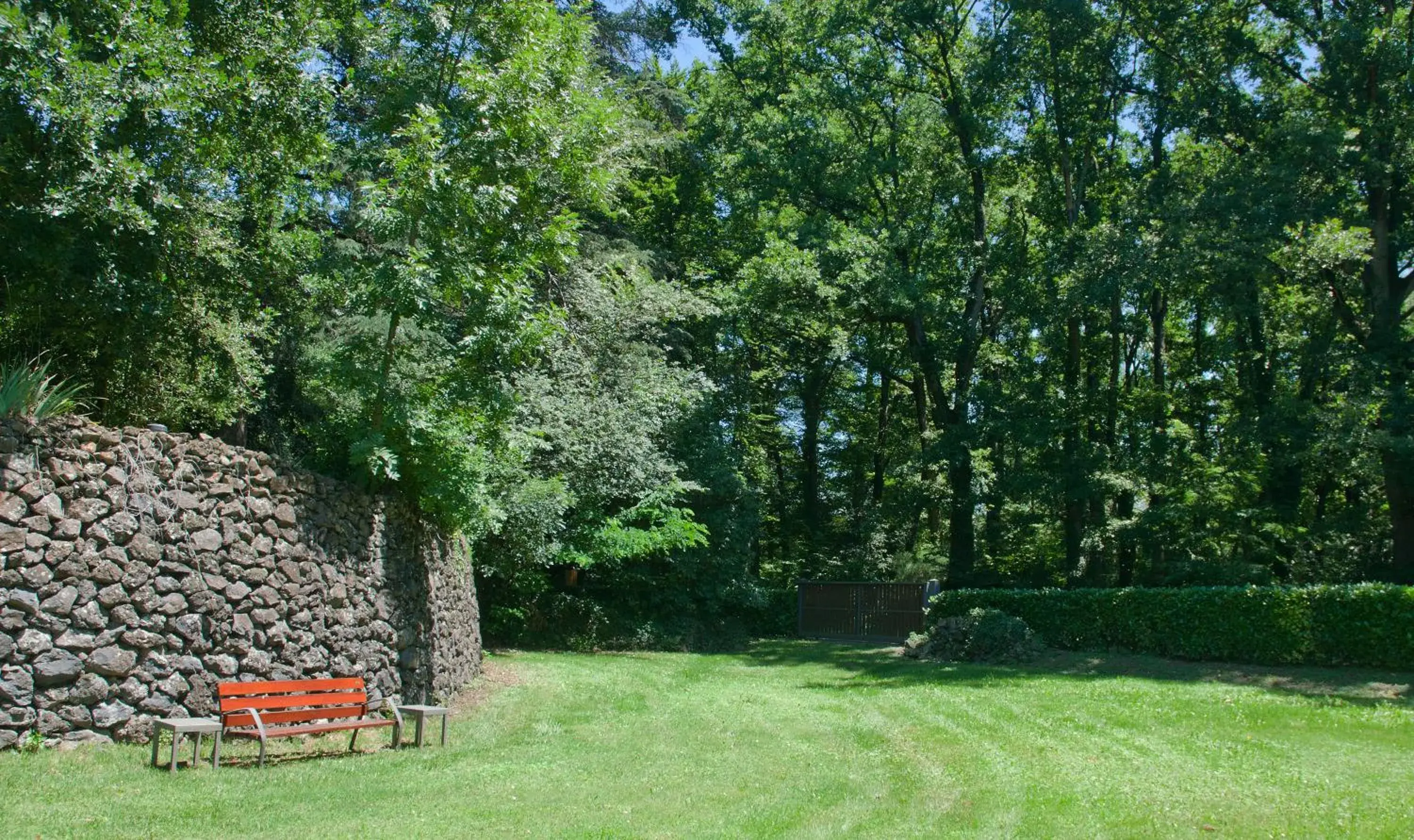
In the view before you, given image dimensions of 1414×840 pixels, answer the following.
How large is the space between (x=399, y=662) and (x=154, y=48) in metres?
6.87

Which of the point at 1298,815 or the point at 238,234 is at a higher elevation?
the point at 238,234

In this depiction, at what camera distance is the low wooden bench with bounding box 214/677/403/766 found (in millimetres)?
8000

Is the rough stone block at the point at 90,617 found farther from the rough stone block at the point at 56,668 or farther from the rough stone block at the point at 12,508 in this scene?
the rough stone block at the point at 12,508

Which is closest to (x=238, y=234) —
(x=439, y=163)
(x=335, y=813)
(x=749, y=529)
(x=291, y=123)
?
(x=291, y=123)

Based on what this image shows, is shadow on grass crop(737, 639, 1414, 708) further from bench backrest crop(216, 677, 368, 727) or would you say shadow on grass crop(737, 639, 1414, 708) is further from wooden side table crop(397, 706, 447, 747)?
bench backrest crop(216, 677, 368, 727)

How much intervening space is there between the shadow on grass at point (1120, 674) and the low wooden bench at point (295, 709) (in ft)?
26.2

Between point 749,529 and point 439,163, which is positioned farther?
point 749,529

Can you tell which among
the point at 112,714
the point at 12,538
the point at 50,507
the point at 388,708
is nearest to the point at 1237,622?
the point at 388,708

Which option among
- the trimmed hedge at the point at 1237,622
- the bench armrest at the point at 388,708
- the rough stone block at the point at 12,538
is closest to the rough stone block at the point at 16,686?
the rough stone block at the point at 12,538

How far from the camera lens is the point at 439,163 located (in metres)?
11.1

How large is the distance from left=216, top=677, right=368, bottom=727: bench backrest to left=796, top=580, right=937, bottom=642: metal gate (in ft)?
56.2

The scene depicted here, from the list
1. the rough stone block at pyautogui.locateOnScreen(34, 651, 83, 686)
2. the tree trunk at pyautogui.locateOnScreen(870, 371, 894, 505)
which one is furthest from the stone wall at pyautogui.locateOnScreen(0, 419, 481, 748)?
the tree trunk at pyautogui.locateOnScreen(870, 371, 894, 505)

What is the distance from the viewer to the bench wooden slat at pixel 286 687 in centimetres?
812

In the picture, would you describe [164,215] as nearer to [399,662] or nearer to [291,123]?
[291,123]
